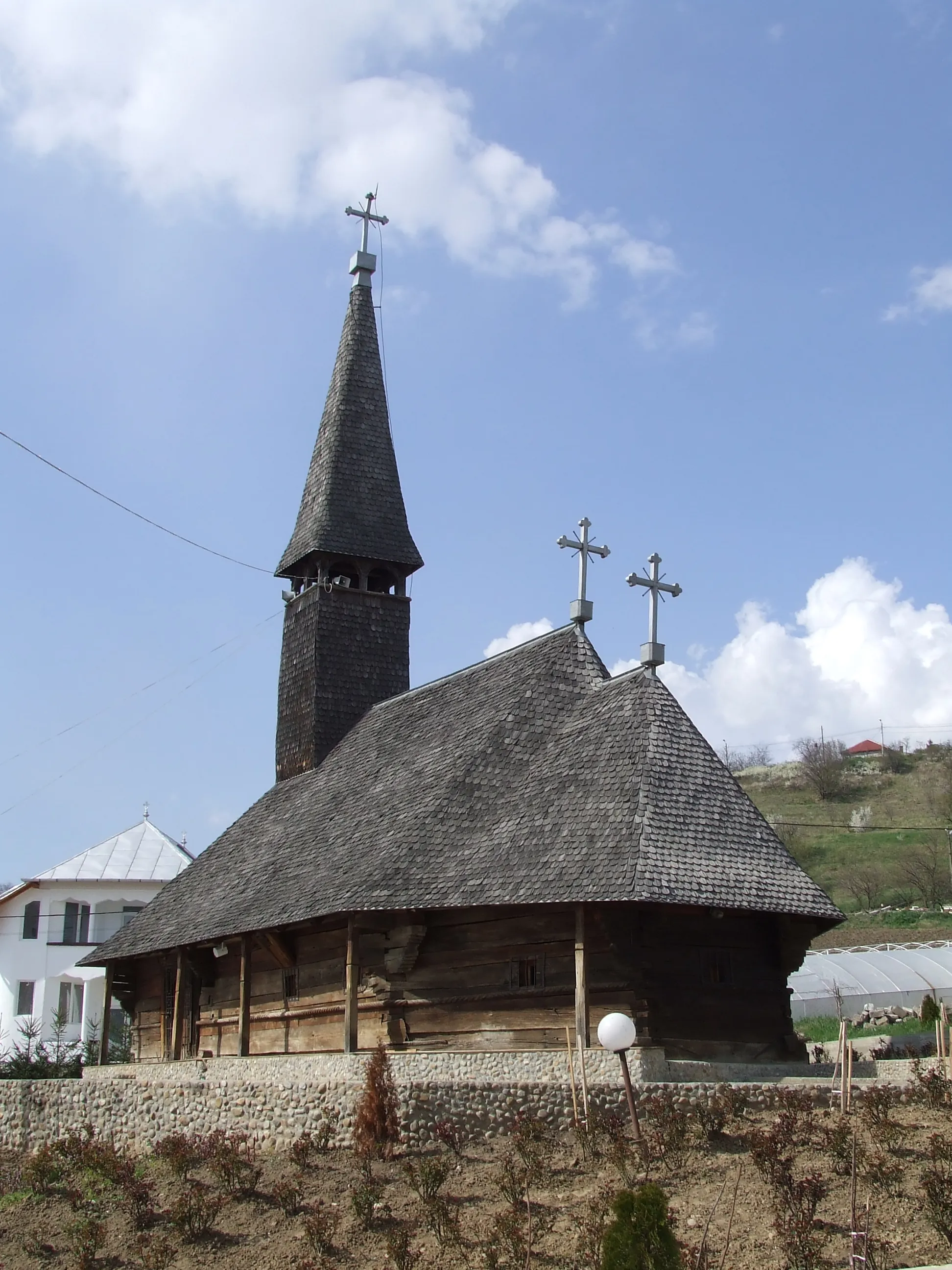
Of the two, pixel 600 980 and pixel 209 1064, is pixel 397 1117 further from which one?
pixel 209 1064

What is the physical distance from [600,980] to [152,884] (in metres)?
23.8

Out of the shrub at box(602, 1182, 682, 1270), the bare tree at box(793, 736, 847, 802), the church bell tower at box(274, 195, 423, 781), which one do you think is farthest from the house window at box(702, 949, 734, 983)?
the bare tree at box(793, 736, 847, 802)

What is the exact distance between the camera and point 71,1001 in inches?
1437

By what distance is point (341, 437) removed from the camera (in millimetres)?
28453

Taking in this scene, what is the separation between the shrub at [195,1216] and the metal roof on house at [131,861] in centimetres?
2477

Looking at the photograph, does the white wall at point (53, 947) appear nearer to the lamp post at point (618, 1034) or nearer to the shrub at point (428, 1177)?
the shrub at point (428, 1177)

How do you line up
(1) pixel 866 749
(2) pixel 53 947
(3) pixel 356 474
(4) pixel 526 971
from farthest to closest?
(1) pixel 866 749
(2) pixel 53 947
(3) pixel 356 474
(4) pixel 526 971

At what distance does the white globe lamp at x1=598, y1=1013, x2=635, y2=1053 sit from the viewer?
478 inches

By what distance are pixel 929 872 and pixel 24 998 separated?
103 feet

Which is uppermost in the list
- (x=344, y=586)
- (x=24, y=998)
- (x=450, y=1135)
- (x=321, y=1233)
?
(x=344, y=586)

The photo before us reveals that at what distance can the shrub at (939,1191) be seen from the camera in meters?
9.12

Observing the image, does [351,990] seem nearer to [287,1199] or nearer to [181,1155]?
[181,1155]

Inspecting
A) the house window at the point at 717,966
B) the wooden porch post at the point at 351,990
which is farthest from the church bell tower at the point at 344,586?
the house window at the point at 717,966

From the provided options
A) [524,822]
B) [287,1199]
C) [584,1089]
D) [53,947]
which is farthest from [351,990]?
[53,947]
